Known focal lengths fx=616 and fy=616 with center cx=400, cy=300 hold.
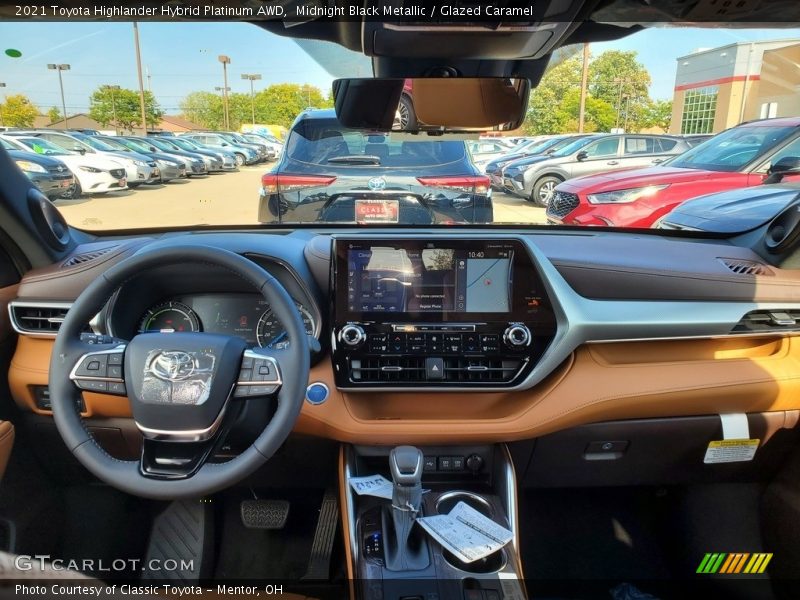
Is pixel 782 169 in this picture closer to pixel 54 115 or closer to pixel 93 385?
pixel 93 385

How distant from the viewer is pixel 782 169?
291 cm

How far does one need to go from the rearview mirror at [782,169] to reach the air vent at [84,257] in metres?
3.00

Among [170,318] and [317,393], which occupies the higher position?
[170,318]

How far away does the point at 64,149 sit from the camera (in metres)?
2.54

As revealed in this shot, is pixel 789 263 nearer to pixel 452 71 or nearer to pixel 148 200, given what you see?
pixel 452 71

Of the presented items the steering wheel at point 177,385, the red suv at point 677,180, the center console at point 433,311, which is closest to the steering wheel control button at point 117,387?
the steering wheel at point 177,385

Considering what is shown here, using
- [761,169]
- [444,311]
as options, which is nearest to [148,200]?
[444,311]

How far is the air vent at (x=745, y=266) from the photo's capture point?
238 cm

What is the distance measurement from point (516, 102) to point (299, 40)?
0.78 meters

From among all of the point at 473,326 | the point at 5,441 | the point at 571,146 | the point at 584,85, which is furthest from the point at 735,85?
the point at 5,441

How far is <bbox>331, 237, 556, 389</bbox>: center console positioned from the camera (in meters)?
2.20

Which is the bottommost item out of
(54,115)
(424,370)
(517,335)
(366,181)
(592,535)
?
(592,535)

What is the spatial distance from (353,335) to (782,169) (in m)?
2.22

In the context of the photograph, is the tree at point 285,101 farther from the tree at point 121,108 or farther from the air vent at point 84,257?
the air vent at point 84,257
